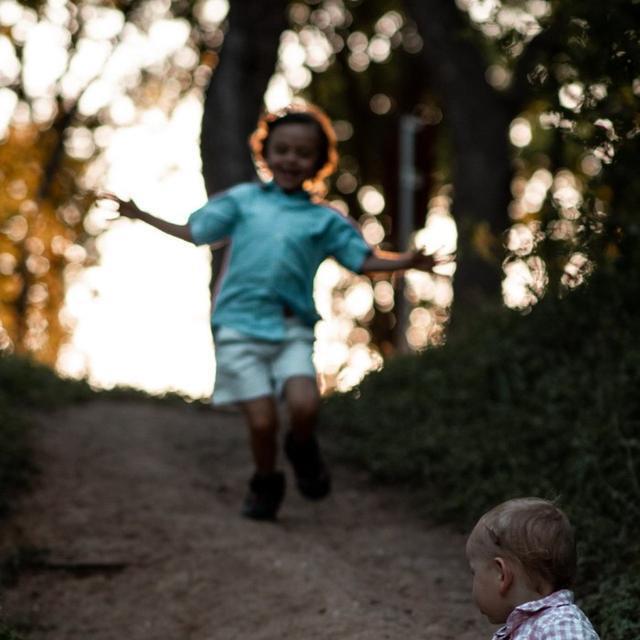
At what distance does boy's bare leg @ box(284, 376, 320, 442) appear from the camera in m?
6.25

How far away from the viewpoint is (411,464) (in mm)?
6988

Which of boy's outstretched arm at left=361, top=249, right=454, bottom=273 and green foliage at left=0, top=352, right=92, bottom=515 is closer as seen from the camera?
boy's outstretched arm at left=361, top=249, right=454, bottom=273

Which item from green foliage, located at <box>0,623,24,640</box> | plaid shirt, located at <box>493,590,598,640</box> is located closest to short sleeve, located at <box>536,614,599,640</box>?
plaid shirt, located at <box>493,590,598,640</box>

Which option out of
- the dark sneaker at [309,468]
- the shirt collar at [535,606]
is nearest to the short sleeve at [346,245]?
the dark sneaker at [309,468]

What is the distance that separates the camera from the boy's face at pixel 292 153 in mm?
Result: 6410

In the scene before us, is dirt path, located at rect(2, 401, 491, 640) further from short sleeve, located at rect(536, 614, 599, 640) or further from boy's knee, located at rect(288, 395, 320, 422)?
short sleeve, located at rect(536, 614, 599, 640)

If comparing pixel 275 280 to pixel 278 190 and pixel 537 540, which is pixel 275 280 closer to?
pixel 278 190

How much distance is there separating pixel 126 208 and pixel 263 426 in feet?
4.05

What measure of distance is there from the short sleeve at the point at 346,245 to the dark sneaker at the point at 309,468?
0.91 metres

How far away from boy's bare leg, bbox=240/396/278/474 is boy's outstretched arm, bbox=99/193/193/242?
90 cm

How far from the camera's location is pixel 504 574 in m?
3.51

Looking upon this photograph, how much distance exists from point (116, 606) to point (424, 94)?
56.8 feet

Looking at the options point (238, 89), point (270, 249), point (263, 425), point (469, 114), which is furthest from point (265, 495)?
point (469, 114)

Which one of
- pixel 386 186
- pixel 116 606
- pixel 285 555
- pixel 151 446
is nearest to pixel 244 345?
pixel 285 555
